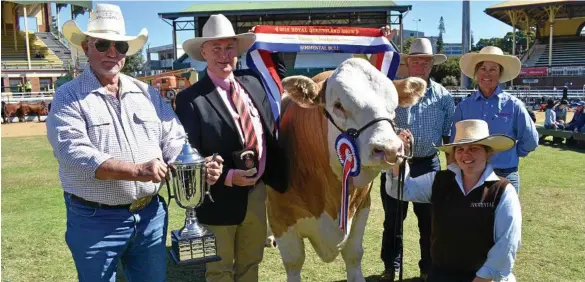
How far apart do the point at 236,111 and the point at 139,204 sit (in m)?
0.84

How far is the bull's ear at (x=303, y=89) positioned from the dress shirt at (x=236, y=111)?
0.31 m

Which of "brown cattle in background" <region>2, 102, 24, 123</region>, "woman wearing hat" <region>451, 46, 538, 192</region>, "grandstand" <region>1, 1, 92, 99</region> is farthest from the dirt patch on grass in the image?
"woman wearing hat" <region>451, 46, 538, 192</region>

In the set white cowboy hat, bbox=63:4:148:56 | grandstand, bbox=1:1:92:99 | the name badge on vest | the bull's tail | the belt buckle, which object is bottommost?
the bull's tail

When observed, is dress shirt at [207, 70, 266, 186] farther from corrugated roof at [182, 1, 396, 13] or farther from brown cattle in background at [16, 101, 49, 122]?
corrugated roof at [182, 1, 396, 13]

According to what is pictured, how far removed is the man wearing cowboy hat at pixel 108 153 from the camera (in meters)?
2.23

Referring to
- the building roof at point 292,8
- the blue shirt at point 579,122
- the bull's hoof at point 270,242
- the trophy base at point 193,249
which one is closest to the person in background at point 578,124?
the blue shirt at point 579,122

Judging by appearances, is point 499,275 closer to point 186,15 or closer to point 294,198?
point 294,198

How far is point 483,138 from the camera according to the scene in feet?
8.75

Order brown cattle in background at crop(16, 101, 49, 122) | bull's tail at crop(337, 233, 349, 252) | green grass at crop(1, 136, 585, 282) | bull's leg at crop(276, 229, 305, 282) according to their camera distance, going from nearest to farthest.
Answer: bull's tail at crop(337, 233, 349, 252) < bull's leg at crop(276, 229, 305, 282) < green grass at crop(1, 136, 585, 282) < brown cattle in background at crop(16, 101, 49, 122)

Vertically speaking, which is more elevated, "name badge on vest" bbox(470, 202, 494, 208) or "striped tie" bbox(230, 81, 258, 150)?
"striped tie" bbox(230, 81, 258, 150)

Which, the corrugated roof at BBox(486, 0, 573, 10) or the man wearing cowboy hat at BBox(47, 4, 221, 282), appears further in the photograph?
the corrugated roof at BBox(486, 0, 573, 10)

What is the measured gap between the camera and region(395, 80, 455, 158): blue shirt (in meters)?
3.99

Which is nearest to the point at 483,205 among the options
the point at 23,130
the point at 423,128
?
the point at 423,128

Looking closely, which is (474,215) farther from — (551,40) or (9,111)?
(551,40)
